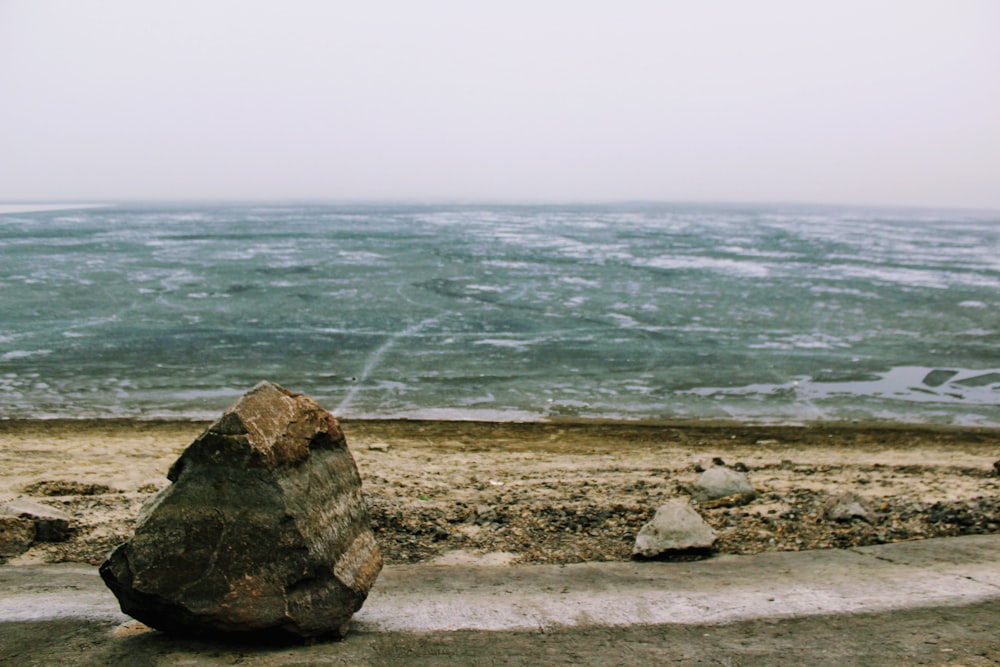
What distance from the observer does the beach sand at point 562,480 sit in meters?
5.71

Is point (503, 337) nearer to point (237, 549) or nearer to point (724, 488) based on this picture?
point (724, 488)

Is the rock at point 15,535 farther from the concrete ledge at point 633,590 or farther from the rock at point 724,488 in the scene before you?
the rock at point 724,488

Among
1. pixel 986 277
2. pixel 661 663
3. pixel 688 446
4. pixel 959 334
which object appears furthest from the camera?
pixel 986 277

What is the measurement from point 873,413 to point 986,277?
2177cm

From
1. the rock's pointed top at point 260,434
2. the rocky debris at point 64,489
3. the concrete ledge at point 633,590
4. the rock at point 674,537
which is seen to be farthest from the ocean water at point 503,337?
the rock's pointed top at point 260,434

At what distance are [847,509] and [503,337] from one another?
10.7m

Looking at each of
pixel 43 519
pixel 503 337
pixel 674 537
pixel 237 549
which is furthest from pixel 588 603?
pixel 503 337

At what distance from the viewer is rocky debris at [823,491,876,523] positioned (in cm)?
589

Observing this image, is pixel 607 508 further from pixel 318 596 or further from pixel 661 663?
pixel 318 596

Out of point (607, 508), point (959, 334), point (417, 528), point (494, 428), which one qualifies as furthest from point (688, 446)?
point (959, 334)

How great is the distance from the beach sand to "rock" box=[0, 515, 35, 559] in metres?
0.10

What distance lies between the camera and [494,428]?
10164 mm

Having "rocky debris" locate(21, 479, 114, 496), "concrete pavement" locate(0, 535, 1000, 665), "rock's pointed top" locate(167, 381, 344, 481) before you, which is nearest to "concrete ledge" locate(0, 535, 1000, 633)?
"concrete pavement" locate(0, 535, 1000, 665)

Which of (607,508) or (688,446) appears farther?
(688,446)
